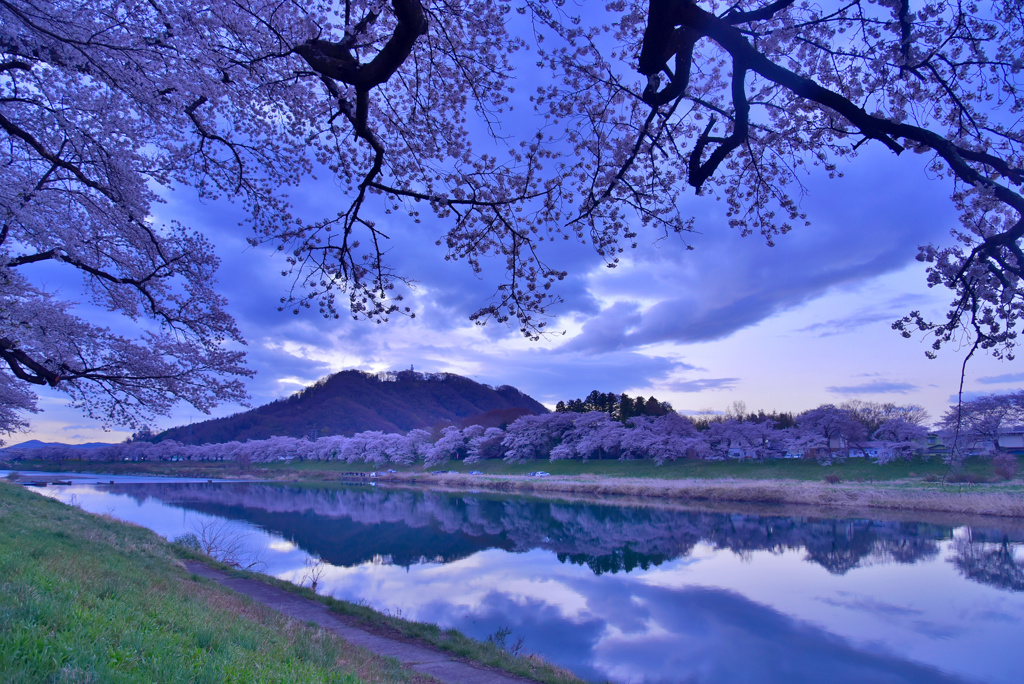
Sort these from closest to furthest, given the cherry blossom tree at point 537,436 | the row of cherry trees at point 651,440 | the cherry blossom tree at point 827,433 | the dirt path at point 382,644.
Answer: the dirt path at point 382,644 → the cherry blossom tree at point 827,433 → the row of cherry trees at point 651,440 → the cherry blossom tree at point 537,436

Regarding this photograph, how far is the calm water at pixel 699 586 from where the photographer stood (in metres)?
11.9

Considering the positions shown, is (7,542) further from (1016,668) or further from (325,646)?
(1016,668)

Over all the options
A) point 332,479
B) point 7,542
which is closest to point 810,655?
point 7,542

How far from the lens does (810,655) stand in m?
12.1

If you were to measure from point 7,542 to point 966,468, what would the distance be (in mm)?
49858

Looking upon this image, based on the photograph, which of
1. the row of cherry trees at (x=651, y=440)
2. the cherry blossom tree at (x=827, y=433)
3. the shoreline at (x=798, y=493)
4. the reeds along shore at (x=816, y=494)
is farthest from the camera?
the row of cherry trees at (x=651, y=440)

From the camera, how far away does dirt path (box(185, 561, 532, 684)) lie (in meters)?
8.17

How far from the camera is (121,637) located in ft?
12.4

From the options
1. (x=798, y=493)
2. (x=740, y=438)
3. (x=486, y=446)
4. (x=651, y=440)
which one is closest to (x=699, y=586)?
(x=798, y=493)

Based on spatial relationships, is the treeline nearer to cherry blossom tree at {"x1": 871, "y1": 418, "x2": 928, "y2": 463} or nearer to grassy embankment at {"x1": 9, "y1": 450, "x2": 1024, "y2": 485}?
grassy embankment at {"x1": 9, "y1": 450, "x2": 1024, "y2": 485}

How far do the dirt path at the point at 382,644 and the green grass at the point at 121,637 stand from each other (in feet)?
2.68

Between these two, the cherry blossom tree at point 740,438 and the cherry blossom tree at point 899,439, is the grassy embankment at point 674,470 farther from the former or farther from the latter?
the cherry blossom tree at point 740,438

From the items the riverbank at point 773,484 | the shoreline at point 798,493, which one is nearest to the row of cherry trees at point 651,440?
the riverbank at point 773,484

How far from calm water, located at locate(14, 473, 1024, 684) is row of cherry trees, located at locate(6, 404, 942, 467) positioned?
2981 cm
